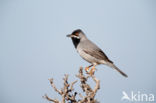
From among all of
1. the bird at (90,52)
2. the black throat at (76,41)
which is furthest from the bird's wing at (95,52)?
the black throat at (76,41)

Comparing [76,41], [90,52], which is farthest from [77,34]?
[90,52]

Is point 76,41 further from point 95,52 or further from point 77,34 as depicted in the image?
point 95,52

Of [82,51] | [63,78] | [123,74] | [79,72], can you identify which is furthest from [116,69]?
[63,78]

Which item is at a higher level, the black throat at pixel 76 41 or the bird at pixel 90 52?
the black throat at pixel 76 41

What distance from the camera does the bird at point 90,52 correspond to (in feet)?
28.9

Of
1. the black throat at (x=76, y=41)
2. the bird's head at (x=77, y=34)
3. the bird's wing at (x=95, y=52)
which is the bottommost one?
the bird's wing at (x=95, y=52)

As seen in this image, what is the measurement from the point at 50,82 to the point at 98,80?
108 centimetres

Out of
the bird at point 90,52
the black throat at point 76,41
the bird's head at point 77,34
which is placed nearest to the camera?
the bird at point 90,52

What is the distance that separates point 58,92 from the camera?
538cm

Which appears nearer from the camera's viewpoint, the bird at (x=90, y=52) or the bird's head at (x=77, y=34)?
the bird at (x=90, y=52)

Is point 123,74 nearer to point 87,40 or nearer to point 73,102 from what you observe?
point 87,40

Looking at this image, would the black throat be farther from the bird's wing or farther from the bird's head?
the bird's wing

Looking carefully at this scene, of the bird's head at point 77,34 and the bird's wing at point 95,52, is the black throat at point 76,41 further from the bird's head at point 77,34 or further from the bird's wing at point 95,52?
the bird's wing at point 95,52

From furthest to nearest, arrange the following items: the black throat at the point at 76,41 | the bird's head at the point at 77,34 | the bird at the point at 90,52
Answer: the black throat at the point at 76,41 → the bird's head at the point at 77,34 → the bird at the point at 90,52
